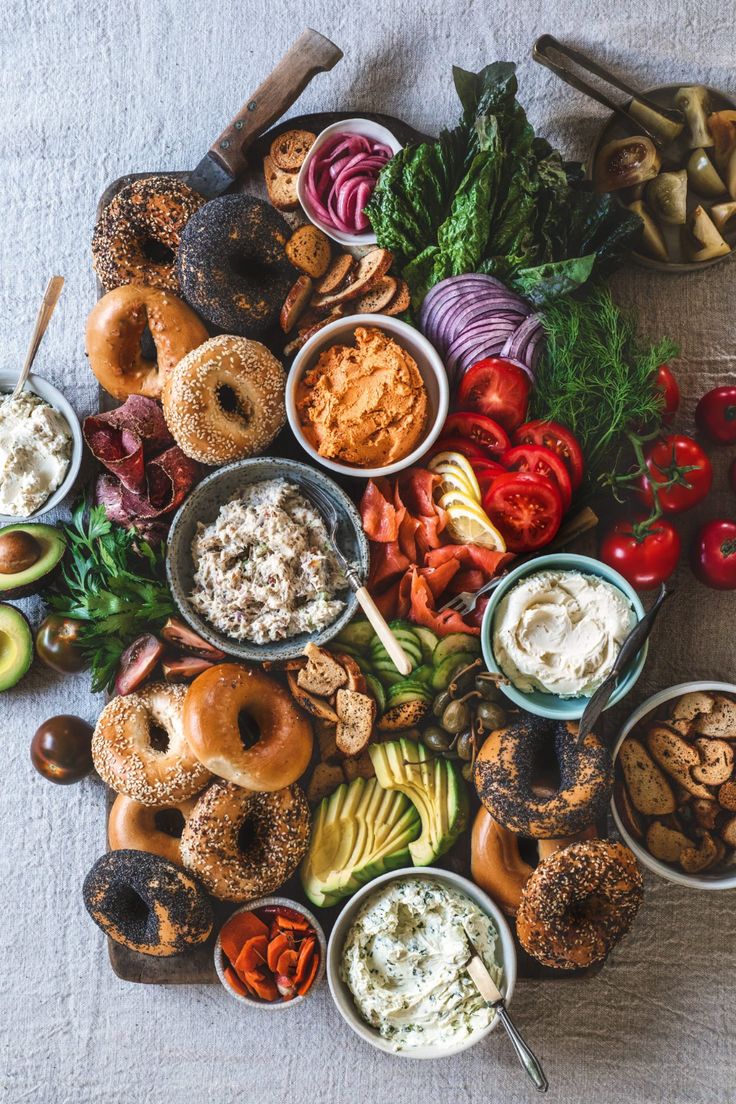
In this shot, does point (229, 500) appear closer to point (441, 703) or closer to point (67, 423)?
point (67, 423)

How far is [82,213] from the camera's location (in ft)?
8.86

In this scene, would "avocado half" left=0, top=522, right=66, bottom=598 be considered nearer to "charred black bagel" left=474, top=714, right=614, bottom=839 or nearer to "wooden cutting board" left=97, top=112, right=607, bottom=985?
"wooden cutting board" left=97, top=112, right=607, bottom=985

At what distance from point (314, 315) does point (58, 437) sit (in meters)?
0.81

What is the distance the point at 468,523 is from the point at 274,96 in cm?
136

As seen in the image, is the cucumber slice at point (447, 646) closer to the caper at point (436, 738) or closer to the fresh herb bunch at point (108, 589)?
the caper at point (436, 738)

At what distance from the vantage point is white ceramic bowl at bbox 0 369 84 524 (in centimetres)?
238

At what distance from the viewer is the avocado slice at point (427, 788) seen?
7.45 feet

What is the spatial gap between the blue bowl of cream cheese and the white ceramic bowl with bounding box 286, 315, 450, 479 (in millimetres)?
435

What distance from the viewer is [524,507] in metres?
2.27

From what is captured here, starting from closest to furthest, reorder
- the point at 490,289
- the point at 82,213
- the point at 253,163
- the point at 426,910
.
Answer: the point at 426,910
the point at 490,289
the point at 253,163
the point at 82,213

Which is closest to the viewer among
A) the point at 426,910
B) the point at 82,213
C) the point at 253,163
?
the point at 426,910

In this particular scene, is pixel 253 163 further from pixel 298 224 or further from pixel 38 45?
pixel 38 45

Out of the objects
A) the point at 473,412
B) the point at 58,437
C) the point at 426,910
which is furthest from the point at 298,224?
the point at 426,910

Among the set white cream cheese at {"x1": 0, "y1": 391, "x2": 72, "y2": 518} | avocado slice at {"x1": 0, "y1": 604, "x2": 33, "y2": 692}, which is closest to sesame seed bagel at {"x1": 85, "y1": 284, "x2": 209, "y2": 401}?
white cream cheese at {"x1": 0, "y1": 391, "x2": 72, "y2": 518}
